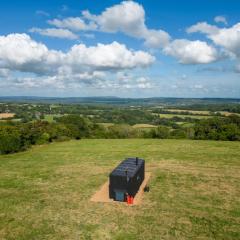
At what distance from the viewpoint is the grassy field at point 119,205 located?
555 inches

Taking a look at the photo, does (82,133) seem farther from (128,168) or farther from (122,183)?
(122,183)

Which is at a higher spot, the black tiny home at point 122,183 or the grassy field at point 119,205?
the black tiny home at point 122,183

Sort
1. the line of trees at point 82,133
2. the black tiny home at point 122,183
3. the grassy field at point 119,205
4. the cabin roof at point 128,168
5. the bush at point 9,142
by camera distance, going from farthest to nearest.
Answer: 1. the line of trees at point 82,133
2. the bush at point 9,142
3. the cabin roof at point 128,168
4. the black tiny home at point 122,183
5. the grassy field at point 119,205

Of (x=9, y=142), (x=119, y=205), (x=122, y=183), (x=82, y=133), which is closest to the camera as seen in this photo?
(x=119, y=205)

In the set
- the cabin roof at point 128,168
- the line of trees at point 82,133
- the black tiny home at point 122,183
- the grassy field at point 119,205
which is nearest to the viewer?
the grassy field at point 119,205

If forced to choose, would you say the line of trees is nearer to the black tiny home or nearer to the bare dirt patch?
the bare dirt patch

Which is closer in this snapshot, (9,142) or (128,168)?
(128,168)

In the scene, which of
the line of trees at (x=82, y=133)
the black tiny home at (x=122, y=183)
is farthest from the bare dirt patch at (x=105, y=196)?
the line of trees at (x=82, y=133)

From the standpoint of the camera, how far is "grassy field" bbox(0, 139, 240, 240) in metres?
14.1

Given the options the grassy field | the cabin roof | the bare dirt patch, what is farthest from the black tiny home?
the grassy field

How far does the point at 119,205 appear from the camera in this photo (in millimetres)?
17344

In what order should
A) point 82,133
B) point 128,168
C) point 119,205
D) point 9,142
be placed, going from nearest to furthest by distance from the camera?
point 119,205, point 128,168, point 9,142, point 82,133

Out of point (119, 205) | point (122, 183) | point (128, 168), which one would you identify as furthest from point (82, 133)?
point (119, 205)

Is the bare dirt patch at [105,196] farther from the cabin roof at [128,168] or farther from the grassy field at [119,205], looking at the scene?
the cabin roof at [128,168]
